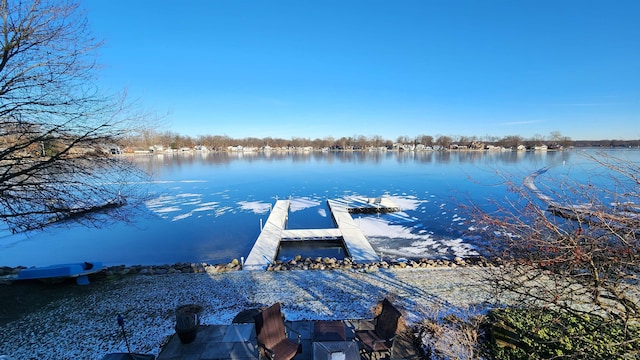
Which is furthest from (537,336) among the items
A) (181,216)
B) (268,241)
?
(181,216)

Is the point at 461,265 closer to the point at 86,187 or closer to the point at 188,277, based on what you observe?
the point at 188,277

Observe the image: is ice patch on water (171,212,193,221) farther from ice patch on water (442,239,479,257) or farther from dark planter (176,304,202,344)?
ice patch on water (442,239,479,257)

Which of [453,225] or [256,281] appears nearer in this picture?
[256,281]

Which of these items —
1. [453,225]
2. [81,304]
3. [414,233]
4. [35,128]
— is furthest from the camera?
[453,225]

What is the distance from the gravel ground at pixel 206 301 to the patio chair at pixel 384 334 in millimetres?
1014

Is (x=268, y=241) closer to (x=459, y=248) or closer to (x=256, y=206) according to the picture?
(x=256, y=206)

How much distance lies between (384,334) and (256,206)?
1419cm

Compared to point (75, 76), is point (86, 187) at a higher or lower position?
lower

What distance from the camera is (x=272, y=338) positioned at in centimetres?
332

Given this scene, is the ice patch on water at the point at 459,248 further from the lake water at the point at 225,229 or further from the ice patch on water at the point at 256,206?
the ice patch on water at the point at 256,206

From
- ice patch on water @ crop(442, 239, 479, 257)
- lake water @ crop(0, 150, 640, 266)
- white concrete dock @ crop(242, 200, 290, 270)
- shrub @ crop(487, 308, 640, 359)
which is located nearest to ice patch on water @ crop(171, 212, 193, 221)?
lake water @ crop(0, 150, 640, 266)

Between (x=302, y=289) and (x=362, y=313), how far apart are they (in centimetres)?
157

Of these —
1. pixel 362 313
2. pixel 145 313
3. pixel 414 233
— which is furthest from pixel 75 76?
pixel 414 233

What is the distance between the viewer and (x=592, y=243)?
7.43 feet
